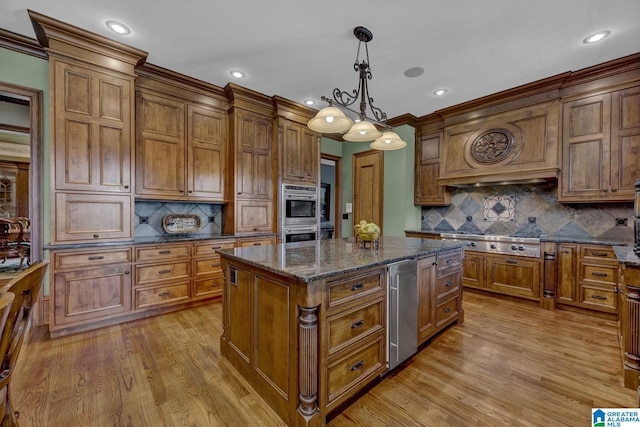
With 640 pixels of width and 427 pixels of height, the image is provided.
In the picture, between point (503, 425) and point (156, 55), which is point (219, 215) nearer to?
point (156, 55)

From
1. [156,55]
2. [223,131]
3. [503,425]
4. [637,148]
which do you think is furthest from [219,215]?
[637,148]

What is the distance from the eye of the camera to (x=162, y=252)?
3.00 metres

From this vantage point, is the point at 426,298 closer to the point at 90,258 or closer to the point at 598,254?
the point at 598,254

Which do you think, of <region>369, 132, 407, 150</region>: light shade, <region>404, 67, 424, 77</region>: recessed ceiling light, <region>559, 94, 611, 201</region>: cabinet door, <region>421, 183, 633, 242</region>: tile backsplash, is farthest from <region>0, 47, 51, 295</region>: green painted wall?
<region>559, 94, 611, 201</region>: cabinet door

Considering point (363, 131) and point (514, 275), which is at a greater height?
point (363, 131)

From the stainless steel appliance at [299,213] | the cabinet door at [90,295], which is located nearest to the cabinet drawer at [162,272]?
the cabinet door at [90,295]

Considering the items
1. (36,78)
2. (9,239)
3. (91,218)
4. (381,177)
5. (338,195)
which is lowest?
(9,239)

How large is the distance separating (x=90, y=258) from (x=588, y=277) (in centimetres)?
516

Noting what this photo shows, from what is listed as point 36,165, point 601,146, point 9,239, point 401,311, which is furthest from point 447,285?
point 9,239

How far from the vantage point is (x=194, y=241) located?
3.22 m

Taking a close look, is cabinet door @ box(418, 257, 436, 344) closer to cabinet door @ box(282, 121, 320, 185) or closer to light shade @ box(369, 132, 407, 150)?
light shade @ box(369, 132, 407, 150)

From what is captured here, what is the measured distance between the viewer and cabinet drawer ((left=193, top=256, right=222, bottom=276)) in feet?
10.6

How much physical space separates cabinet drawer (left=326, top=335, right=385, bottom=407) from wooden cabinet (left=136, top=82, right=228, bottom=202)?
2.78m

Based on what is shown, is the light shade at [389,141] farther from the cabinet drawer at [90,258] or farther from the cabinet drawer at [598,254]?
the cabinet drawer at [90,258]
